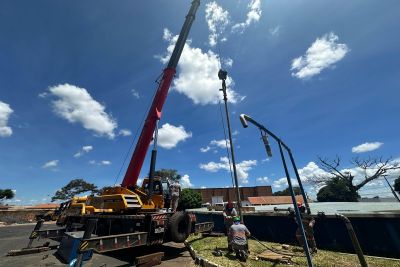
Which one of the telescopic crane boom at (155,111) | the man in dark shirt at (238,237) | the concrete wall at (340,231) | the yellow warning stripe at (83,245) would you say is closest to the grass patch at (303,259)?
the man in dark shirt at (238,237)

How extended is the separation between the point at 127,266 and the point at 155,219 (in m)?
1.63

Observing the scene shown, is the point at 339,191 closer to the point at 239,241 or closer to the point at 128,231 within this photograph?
the point at 239,241


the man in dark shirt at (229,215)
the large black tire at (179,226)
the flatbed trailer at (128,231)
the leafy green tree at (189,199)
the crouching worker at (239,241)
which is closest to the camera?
the flatbed trailer at (128,231)

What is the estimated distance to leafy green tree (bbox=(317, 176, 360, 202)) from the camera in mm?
43000

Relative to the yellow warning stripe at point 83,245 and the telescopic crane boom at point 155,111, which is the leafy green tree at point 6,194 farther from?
the yellow warning stripe at point 83,245

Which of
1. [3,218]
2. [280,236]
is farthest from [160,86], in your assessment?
[3,218]

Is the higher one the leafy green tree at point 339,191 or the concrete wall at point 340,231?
the leafy green tree at point 339,191

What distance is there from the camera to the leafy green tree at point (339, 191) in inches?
1693

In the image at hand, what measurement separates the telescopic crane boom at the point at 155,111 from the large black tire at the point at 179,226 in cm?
287

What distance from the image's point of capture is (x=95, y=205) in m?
10.7

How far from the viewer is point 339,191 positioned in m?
46.0

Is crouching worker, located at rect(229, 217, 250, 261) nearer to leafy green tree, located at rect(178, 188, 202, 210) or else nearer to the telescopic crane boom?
the telescopic crane boom

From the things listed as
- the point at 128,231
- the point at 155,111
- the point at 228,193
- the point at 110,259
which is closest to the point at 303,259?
the point at 128,231

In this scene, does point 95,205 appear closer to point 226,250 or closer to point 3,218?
point 226,250
